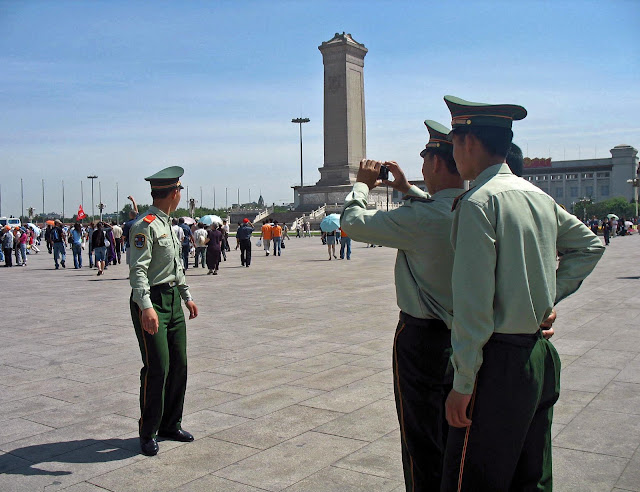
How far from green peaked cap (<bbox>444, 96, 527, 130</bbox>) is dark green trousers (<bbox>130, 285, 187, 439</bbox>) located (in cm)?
284

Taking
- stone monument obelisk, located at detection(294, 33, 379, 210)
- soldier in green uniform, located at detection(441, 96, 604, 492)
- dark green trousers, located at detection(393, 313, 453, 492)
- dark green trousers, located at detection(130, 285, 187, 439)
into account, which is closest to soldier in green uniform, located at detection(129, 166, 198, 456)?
dark green trousers, located at detection(130, 285, 187, 439)

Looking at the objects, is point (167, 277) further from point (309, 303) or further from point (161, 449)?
point (309, 303)

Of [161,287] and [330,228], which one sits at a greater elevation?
[330,228]

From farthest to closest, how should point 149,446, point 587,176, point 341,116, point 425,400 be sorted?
1. point 587,176
2. point 341,116
3. point 149,446
4. point 425,400

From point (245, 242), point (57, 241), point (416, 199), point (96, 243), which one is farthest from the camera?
point (57, 241)

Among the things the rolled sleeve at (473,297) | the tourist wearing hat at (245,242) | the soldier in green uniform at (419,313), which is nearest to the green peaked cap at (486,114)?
the rolled sleeve at (473,297)

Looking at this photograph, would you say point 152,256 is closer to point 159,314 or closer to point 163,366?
point 159,314

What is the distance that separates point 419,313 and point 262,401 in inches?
121

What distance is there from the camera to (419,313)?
9.91 feet

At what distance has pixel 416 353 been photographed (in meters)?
3.01

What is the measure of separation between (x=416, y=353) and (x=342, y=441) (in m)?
1.99

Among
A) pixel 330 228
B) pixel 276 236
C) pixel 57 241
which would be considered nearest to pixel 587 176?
pixel 276 236

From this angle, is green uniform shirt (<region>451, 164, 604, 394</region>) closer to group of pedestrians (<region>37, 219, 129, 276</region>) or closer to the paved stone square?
the paved stone square

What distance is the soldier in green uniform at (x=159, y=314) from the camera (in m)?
4.62
